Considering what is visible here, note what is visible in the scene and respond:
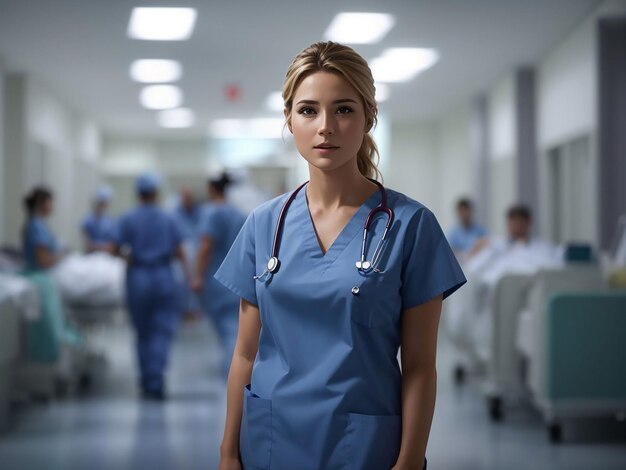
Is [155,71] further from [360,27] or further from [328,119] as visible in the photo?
[328,119]

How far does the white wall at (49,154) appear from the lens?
28.8ft

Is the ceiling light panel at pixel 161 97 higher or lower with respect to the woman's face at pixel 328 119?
higher

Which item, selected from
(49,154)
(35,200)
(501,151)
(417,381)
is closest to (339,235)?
(417,381)

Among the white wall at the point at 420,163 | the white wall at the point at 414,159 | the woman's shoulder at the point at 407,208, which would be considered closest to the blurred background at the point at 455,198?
the white wall at the point at 420,163

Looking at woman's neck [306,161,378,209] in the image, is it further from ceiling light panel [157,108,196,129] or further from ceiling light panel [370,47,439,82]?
ceiling light panel [157,108,196,129]

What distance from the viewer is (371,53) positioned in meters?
7.94

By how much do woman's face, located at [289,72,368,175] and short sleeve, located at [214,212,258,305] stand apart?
0.23 m

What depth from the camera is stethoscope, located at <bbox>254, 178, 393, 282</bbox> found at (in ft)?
4.88

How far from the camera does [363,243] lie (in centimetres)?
152

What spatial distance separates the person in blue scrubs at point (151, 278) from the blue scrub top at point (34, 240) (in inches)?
18.1

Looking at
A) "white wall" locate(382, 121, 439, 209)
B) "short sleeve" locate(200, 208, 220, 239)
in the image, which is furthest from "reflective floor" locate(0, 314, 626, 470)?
"white wall" locate(382, 121, 439, 209)

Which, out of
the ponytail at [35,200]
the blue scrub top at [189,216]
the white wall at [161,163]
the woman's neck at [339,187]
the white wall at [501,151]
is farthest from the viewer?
the white wall at [161,163]

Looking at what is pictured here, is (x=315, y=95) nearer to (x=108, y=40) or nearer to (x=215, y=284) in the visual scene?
(x=215, y=284)

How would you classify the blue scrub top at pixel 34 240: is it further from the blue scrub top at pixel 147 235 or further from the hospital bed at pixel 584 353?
the hospital bed at pixel 584 353
